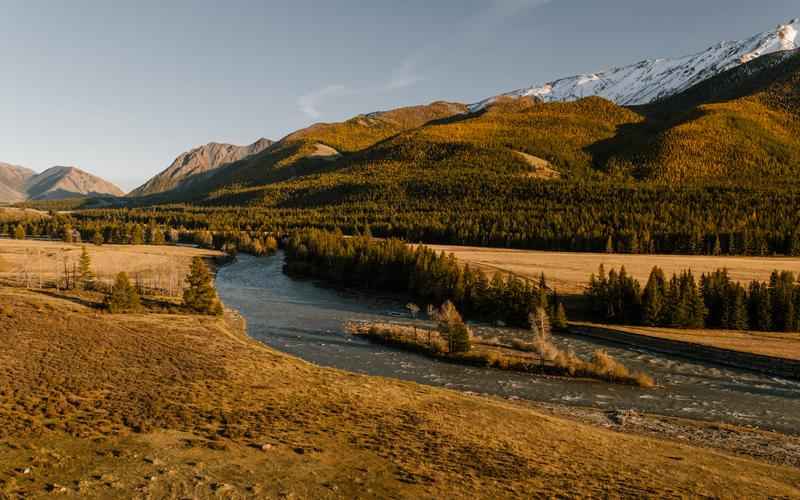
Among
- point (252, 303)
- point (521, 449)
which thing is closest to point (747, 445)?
point (521, 449)

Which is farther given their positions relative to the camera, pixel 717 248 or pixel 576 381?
pixel 717 248

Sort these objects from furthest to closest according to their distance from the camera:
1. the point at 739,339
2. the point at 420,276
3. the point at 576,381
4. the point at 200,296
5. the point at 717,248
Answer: the point at 717,248, the point at 420,276, the point at 200,296, the point at 739,339, the point at 576,381

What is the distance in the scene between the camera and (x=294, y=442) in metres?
30.7

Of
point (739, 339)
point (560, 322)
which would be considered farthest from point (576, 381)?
point (739, 339)

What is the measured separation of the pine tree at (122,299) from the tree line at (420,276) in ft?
154

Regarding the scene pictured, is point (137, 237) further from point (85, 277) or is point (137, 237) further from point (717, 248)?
point (717, 248)

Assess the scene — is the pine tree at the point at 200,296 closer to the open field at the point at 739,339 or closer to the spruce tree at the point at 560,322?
the spruce tree at the point at 560,322

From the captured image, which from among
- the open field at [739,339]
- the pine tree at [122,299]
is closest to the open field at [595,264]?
the open field at [739,339]

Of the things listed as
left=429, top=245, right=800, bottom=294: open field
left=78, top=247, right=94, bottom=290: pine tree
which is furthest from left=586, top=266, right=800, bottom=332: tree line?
left=78, top=247, right=94, bottom=290: pine tree

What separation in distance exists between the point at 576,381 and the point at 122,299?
199 ft

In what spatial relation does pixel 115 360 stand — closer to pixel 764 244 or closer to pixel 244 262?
pixel 244 262

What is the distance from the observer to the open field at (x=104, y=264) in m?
106

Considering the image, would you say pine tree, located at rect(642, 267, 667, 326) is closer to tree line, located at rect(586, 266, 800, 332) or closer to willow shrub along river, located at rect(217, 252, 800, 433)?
tree line, located at rect(586, 266, 800, 332)

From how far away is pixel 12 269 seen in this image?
4624 inches
